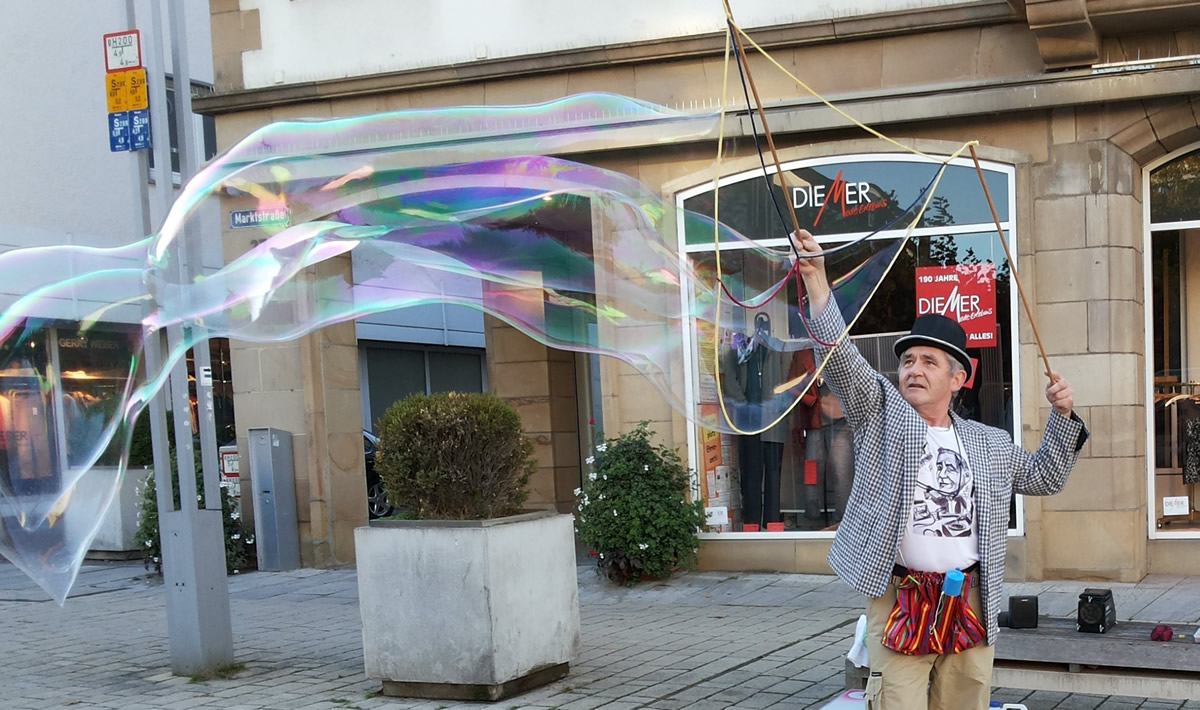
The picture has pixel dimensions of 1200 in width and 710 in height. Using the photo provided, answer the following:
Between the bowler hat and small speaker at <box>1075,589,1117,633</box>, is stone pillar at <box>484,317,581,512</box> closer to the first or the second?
small speaker at <box>1075,589,1117,633</box>

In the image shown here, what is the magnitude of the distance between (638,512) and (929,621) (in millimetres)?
6171

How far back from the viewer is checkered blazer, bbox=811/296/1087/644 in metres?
4.32

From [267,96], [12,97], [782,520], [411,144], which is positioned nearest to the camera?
[411,144]

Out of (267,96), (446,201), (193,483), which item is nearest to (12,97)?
(267,96)

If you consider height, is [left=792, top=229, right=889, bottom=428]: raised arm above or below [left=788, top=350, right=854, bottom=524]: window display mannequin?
above

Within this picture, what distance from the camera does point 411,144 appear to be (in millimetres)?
7348

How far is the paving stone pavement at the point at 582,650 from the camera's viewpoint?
6.75 meters

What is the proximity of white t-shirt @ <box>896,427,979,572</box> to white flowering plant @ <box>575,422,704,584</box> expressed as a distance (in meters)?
6.06

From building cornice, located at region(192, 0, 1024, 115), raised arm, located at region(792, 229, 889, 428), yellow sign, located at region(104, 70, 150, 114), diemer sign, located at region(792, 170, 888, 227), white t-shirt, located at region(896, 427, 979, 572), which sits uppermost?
building cornice, located at region(192, 0, 1024, 115)

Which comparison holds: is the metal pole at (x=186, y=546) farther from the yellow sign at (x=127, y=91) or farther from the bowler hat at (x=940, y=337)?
the bowler hat at (x=940, y=337)

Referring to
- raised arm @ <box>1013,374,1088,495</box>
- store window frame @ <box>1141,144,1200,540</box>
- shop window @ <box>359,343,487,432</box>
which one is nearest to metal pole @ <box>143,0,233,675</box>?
raised arm @ <box>1013,374,1088,495</box>

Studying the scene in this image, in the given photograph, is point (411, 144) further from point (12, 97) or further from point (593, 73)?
point (12, 97)

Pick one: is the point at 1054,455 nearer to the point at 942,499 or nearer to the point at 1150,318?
the point at 942,499

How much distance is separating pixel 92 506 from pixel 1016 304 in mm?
7178
